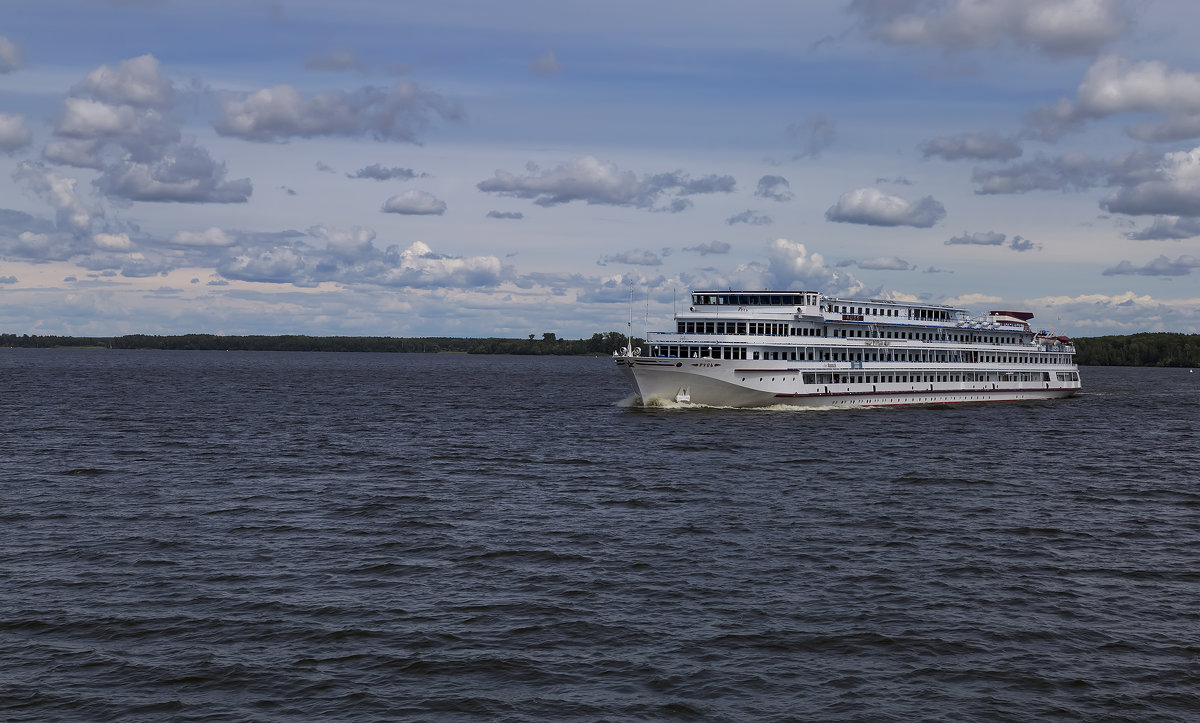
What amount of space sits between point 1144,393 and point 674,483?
126m

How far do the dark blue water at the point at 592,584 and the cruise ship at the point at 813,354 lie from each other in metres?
20.8

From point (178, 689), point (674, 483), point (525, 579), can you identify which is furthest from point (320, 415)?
point (178, 689)

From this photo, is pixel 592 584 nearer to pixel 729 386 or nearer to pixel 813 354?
pixel 729 386

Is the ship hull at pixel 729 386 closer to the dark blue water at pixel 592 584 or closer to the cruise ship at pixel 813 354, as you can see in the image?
the cruise ship at pixel 813 354

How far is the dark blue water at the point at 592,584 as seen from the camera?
62.6ft

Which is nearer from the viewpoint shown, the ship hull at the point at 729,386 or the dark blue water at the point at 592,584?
the dark blue water at the point at 592,584

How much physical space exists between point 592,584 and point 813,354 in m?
59.3

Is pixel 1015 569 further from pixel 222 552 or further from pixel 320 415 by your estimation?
pixel 320 415

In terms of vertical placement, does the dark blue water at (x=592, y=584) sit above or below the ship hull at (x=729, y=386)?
below

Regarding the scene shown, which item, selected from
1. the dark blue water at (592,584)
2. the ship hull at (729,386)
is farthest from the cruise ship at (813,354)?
the dark blue water at (592,584)

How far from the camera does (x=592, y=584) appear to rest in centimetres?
2673

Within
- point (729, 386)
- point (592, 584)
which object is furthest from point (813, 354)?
point (592, 584)

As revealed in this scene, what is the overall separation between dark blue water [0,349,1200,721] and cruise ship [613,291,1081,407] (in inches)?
821

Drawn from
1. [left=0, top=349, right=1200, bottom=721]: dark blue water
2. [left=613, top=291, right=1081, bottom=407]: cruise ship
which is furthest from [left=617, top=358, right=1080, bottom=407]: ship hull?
[left=0, top=349, right=1200, bottom=721]: dark blue water
